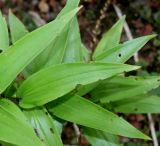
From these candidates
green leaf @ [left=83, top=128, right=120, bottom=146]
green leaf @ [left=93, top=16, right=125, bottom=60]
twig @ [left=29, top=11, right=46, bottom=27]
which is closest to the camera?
green leaf @ [left=83, top=128, right=120, bottom=146]

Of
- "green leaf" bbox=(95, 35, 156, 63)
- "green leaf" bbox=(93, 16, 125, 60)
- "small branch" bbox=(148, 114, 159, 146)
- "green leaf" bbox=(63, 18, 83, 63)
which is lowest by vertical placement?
"small branch" bbox=(148, 114, 159, 146)

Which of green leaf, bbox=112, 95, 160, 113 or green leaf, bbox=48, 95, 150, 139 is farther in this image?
green leaf, bbox=112, 95, 160, 113

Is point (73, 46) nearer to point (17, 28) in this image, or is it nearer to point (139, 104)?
point (17, 28)

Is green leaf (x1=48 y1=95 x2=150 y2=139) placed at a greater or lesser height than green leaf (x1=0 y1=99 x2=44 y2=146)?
lesser

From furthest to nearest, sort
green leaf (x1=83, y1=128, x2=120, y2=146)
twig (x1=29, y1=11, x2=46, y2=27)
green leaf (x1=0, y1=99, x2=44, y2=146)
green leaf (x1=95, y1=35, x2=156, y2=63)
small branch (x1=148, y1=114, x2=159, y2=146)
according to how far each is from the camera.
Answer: twig (x1=29, y1=11, x2=46, y2=27)
small branch (x1=148, y1=114, x2=159, y2=146)
green leaf (x1=83, y1=128, x2=120, y2=146)
green leaf (x1=95, y1=35, x2=156, y2=63)
green leaf (x1=0, y1=99, x2=44, y2=146)

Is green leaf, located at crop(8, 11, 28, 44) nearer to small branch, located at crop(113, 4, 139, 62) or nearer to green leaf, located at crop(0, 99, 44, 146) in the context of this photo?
green leaf, located at crop(0, 99, 44, 146)

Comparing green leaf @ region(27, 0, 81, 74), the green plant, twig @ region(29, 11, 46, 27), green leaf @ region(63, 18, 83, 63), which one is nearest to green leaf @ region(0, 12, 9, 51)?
the green plant

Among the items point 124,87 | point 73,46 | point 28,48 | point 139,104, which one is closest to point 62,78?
point 28,48
